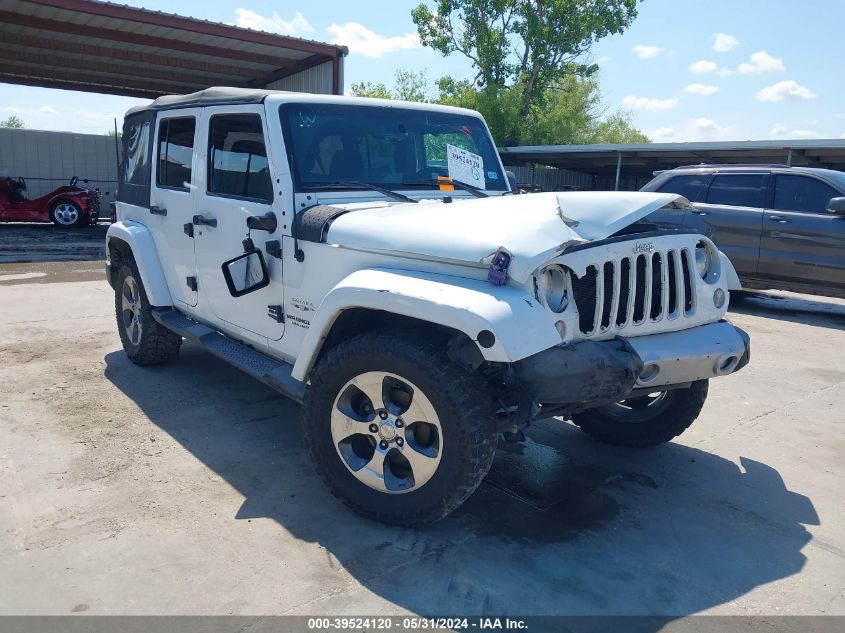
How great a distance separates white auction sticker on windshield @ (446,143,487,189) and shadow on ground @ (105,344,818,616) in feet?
5.69

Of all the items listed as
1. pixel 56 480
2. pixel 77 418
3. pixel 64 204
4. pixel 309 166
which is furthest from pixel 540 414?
pixel 64 204

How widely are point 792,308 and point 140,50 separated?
14.7m

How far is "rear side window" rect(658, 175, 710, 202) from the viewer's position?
9.27 meters

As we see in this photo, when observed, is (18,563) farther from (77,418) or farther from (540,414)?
(540,414)

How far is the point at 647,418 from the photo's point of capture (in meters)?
4.14

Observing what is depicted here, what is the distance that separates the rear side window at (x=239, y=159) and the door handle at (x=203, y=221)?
6.9 inches

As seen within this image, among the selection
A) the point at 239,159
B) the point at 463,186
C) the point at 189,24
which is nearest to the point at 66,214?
the point at 189,24

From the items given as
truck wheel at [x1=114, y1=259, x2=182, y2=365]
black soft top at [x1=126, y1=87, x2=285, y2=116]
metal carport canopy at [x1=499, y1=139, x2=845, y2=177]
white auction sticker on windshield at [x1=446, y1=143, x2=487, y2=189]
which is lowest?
truck wheel at [x1=114, y1=259, x2=182, y2=365]

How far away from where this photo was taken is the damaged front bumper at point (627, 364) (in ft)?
8.90

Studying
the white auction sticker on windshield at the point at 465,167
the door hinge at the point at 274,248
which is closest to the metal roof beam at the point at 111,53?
the white auction sticker on windshield at the point at 465,167

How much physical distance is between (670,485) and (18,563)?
10.5ft

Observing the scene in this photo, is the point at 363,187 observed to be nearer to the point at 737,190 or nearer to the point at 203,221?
the point at 203,221

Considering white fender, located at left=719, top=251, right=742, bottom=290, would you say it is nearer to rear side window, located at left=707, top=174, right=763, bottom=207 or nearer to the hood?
the hood

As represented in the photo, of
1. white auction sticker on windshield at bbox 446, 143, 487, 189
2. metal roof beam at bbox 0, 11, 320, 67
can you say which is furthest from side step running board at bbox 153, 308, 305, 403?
metal roof beam at bbox 0, 11, 320, 67
